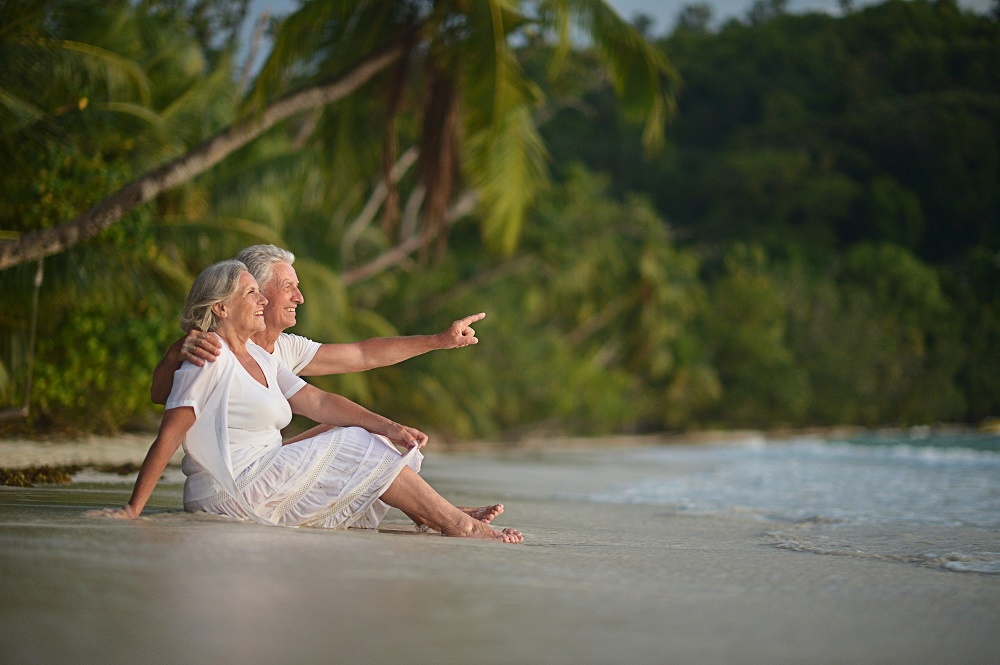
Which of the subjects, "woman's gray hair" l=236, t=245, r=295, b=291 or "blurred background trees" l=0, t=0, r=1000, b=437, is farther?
"blurred background trees" l=0, t=0, r=1000, b=437

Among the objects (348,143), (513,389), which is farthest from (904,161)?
(348,143)

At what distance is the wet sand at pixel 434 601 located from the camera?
6.92ft

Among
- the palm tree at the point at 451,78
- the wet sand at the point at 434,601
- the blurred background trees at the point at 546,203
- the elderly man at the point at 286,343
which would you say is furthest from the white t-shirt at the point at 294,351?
the palm tree at the point at 451,78

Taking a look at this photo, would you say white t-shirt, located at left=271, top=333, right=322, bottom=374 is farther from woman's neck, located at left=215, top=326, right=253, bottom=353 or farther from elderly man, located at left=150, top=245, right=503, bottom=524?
woman's neck, located at left=215, top=326, right=253, bottom=353

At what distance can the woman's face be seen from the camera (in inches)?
141

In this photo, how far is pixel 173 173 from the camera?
8.16 meters

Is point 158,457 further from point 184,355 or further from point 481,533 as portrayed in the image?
point 481,533

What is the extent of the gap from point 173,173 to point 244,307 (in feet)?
16.4

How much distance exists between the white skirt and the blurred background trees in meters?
4.84

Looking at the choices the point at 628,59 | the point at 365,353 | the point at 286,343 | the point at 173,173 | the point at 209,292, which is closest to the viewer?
the point at 209,292

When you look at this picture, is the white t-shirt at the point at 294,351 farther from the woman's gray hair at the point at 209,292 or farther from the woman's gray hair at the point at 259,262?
the woman's gray hair at the point at 209,292

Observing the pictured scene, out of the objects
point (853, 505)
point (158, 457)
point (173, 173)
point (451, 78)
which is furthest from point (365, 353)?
point (451, 78)

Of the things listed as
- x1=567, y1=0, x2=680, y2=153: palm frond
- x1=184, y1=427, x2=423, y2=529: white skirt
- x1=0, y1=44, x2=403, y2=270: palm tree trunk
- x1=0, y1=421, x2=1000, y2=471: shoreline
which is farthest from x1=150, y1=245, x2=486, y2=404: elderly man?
x1=567, y1=0, x2=680, y2=153: palm frond

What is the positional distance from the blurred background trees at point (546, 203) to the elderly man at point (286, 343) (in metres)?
4.50
